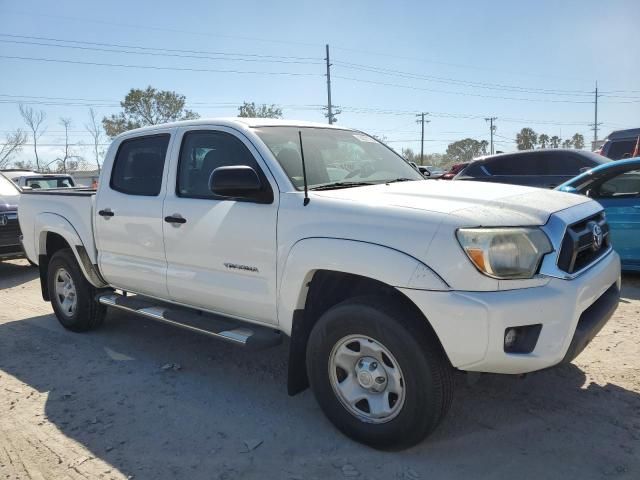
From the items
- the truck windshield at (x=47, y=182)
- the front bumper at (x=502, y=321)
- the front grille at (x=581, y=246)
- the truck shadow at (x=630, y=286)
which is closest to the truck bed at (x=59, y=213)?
the front bumper at (x=502, y=321)

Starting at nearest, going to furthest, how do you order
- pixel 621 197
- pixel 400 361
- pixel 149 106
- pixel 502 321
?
1. pixel 502 321
2. pixel 400 361
3. pixel 621 197
4. pixel 149 106

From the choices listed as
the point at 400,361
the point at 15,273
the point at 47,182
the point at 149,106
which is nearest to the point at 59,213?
the point at 400,361

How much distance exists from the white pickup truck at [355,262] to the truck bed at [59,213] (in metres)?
0.36

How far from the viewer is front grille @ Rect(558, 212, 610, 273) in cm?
279

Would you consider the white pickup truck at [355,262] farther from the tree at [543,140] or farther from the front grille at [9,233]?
the tree at [543,140]

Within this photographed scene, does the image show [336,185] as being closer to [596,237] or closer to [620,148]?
[596,237]

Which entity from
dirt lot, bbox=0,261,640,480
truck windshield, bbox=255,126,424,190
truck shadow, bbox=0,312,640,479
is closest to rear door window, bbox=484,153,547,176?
dirt lot, bbox=0,261,640,480

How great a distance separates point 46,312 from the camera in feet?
21.3

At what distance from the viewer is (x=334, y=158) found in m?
3.95

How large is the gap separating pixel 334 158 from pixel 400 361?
172 centimetres

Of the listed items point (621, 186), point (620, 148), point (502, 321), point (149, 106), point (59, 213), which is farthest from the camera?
point (149, 106)

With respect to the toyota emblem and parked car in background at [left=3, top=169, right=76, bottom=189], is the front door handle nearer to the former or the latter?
the toyota emblem

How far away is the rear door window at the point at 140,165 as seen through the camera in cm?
442

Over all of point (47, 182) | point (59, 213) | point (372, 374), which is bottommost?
point (372, 374)
